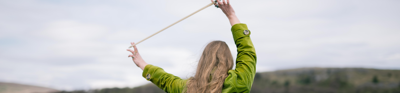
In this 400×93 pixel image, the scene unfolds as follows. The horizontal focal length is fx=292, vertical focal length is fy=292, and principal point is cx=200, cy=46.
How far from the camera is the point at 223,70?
122 inches

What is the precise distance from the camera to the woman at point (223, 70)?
2979mm

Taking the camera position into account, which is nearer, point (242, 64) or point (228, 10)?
point (242, 64)

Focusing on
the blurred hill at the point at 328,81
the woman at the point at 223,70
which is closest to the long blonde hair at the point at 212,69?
the woman at the point at 223,70

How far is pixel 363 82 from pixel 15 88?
201ft

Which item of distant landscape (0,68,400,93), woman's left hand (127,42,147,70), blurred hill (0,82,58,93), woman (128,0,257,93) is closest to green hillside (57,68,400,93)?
distant landscape (0,68,400,93)

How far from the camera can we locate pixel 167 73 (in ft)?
11.5

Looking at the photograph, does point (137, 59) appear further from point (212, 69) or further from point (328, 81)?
point (328, 81)

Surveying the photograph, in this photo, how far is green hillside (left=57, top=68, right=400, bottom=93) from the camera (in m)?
60.3

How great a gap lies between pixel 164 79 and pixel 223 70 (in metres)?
0.76

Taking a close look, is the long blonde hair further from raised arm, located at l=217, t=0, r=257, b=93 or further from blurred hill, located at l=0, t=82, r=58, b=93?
blurred hill, located at l=0, t=82, r=58, b=93

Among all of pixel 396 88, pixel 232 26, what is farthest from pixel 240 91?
pixel 396 88

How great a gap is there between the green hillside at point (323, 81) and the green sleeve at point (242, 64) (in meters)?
56.7

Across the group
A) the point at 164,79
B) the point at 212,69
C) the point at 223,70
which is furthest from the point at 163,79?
the point at 223,70

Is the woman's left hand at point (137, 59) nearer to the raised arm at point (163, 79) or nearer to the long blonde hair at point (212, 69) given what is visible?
the raised arm at point (163, 79)
